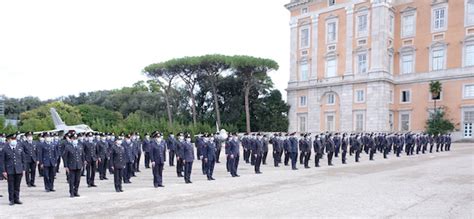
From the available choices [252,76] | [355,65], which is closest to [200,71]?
[252,76]

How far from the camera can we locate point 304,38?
167 feet

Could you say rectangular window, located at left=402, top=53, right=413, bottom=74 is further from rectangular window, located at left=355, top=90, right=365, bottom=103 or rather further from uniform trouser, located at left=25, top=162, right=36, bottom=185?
uniform trouser, located at left=25, top=162, right=36, bottom=185

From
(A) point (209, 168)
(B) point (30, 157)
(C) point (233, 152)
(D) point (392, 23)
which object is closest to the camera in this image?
(B) point (30, 157)

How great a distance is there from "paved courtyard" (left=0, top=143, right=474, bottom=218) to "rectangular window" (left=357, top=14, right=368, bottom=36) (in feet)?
109

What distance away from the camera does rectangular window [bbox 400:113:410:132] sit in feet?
147

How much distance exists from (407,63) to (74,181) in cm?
4214

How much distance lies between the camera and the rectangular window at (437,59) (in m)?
42.7

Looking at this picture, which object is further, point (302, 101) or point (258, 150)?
point (302, 101)

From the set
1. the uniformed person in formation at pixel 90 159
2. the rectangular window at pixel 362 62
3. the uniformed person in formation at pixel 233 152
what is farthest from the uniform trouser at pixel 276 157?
the rectangular window at pixel 362 62

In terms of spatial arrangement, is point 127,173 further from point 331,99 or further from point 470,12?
point 470,12

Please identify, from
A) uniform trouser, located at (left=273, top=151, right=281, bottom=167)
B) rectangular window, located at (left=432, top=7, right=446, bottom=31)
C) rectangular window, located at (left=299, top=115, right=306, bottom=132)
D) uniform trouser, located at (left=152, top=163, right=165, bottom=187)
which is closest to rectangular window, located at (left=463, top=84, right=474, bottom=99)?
rectangular window, located at (left=432, top=7, right=446, bottom=31)

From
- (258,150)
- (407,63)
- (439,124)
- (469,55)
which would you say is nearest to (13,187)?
(258,150)

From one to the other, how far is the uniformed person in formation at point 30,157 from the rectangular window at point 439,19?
135ft

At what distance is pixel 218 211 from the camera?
8219 mm
